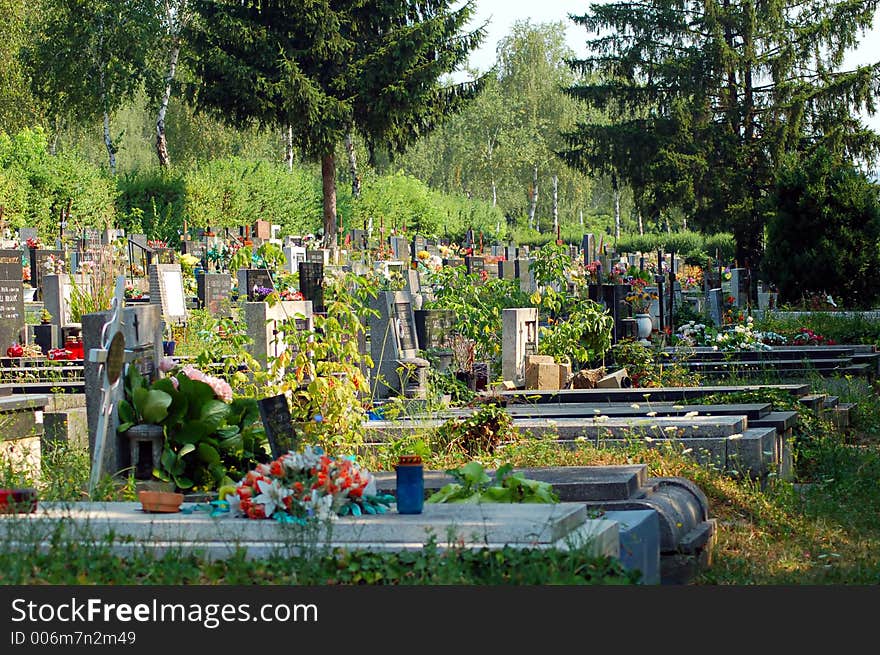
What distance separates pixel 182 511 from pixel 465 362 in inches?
280

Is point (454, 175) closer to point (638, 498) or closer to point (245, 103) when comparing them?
point (245, 103)

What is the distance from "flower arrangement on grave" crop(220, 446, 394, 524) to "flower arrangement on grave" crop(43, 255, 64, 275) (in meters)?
15.9

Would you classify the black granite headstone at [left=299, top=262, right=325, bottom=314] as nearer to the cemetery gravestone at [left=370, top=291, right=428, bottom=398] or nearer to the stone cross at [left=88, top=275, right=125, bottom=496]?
the cemetery gravestone at [left=370, top=291, right=428, bottom=398]

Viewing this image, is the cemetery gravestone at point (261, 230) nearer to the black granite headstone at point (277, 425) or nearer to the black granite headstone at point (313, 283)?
the black granite headstone at point (313, 283)

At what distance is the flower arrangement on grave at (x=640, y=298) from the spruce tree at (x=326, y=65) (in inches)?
575

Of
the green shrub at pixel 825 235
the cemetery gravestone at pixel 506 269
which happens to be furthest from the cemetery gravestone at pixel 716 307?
the cemetery gravestone at pixel 506 269

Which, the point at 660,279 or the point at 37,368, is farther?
the point at 660,279

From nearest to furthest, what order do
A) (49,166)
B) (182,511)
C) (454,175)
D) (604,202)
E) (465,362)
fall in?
(182,511), (465,362), (49,166), (454,175), (604,202)

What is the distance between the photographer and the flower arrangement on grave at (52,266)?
66.9 feet

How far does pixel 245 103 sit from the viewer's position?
3462 centimetres

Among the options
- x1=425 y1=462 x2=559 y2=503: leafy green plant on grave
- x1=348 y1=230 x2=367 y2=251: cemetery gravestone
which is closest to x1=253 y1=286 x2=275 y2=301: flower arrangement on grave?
x1=425 y1=462 x2=559 y2=503: leafy green plant on grave

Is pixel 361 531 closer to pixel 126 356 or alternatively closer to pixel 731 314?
pixel 126 356

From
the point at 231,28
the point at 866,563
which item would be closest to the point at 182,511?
the point at 866,563

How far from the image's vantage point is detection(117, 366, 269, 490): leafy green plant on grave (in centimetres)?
681
